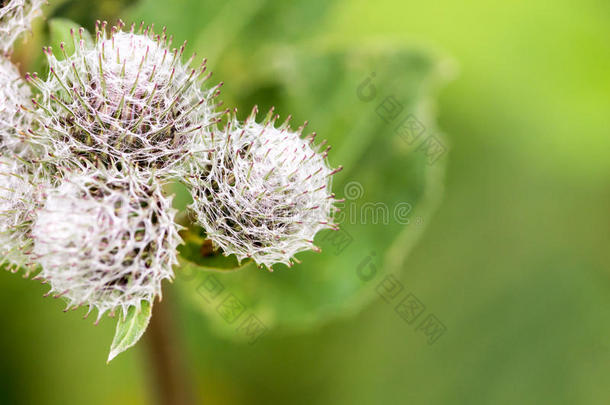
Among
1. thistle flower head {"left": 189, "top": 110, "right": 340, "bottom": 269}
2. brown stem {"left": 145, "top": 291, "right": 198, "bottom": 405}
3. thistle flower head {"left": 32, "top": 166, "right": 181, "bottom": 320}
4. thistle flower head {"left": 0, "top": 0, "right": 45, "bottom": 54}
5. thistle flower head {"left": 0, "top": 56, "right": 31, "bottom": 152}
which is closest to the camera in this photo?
thistle flower head {"left": 32, "top": 166, "right": 181, "bottom": 320}

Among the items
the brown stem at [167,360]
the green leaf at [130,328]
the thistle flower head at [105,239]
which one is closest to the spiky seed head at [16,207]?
the thistle flower head at [105,239]

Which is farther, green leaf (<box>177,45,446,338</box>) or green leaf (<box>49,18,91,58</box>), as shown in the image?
green leaf (<box>177,45,446,338</box>)

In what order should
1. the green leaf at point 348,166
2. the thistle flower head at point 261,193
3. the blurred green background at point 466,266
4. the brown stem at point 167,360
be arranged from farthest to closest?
the blurred green background at point 466,266, the green leaf at point 348,166, the brown stem at point 167,360, the thistle flower head at point 261,193

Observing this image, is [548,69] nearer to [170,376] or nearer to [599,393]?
[599,393]

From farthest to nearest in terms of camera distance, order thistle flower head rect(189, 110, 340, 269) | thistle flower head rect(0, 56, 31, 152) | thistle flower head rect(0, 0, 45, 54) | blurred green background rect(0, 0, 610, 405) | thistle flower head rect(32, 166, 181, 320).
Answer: blurred green background rect(0, 0, 610, 405) < thistle flower head rect(0, 0, 45, 54) < thistle flower head rect(0, 56, 31, 152) < thistle flower head rect(189, 110, 340, 269) < thistle flower head rect(32, 166, 181, 320)

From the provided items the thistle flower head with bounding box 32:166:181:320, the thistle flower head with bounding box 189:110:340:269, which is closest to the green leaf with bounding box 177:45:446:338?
the thistle flower head with bounding box 189:110:340:269

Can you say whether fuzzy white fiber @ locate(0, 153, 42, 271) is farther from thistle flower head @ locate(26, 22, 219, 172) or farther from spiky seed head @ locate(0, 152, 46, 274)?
thistle flower head @ locate(26, 22, 219, 172)

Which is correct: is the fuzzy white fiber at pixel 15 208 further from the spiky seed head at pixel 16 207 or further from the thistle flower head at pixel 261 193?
the thistle flower head at pixel 261 193
